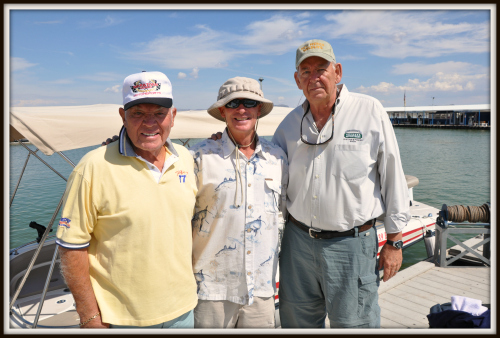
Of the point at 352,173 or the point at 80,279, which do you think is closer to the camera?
the point at 80,279

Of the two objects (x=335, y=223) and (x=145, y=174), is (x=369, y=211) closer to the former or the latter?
(x=335, y=223)

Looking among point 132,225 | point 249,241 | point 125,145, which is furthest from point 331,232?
point 125,145

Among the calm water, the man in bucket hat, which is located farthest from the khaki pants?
the calm water

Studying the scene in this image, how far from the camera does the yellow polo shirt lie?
2.02 meters

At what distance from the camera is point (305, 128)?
9.55 ft

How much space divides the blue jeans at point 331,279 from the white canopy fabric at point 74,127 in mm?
2669

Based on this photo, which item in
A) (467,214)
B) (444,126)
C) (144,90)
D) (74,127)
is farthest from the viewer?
(444,126)

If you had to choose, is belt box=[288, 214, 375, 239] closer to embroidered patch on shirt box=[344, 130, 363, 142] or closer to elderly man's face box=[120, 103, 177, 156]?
embroidered patch on shirt box=[344, 130, 363, 142]

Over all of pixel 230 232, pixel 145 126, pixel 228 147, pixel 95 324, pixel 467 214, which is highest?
pixel 145 126

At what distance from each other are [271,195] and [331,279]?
0.81 m

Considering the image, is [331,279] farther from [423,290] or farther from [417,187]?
[417,187]

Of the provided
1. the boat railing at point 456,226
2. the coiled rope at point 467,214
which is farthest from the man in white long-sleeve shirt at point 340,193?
the coiled rope at point 467,214

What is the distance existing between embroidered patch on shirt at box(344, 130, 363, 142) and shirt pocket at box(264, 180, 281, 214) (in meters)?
0.64

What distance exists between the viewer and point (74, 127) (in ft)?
13.8
